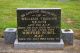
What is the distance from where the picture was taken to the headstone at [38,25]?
848 centimetres

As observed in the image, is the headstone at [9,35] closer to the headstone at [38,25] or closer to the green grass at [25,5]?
the headstone at [38,25]

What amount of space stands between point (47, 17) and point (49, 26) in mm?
258

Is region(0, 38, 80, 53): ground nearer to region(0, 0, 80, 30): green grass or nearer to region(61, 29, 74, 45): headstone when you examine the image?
region(61, 29, 74, 45): headstone

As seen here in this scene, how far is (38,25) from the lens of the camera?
28.1 ft

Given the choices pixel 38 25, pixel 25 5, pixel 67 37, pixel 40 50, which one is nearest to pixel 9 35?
pixel 38 25

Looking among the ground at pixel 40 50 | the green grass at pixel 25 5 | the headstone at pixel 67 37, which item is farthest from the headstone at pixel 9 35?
the green grass at pixel 25 5

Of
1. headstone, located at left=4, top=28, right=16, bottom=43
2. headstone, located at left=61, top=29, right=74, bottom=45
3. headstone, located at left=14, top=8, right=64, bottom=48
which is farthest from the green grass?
headstone, located at left=14, top=8, right=64, bottom=48

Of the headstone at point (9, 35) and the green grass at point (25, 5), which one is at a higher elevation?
the headstone at point (9, 35)

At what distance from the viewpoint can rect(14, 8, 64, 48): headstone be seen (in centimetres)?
848

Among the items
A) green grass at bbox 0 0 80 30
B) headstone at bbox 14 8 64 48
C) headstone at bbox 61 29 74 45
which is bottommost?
green grass at bbox 0 0 80 30

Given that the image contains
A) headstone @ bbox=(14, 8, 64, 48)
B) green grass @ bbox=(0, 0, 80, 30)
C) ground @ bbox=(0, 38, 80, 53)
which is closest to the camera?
ground @ bbox=(0, 38, 80, 53)

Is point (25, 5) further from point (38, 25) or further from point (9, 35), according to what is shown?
point (38, 25)

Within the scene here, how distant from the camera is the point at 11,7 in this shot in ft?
53.5

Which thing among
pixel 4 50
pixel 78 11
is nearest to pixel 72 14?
pixel 78 11
